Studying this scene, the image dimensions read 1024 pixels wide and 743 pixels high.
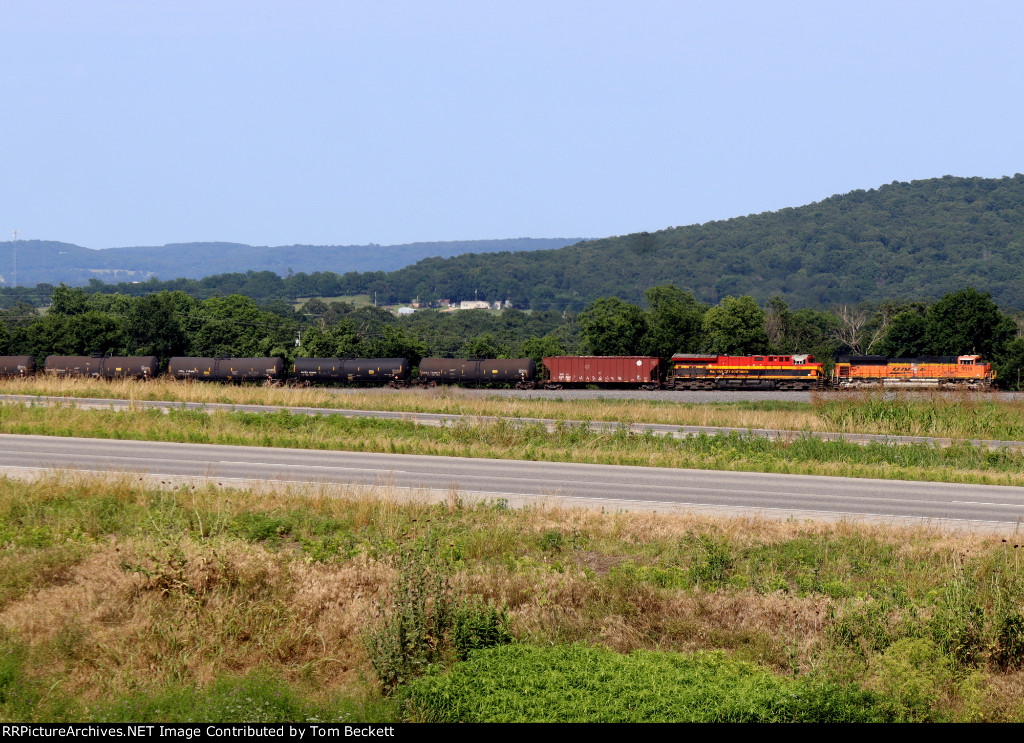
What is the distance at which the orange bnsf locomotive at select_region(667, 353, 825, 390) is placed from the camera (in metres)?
69.2

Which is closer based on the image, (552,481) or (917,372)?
(552,481)

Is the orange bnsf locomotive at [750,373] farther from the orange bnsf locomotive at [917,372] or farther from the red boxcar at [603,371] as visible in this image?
the orange bnsf locomotive at [917,372]

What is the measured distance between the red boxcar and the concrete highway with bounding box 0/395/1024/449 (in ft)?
95.4

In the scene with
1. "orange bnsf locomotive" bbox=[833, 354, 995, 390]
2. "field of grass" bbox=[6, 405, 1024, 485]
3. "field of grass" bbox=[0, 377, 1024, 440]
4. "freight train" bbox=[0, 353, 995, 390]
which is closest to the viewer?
"field of grass" bbox=[6, 405, 1024, 485]

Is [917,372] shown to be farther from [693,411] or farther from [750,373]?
[693,411]

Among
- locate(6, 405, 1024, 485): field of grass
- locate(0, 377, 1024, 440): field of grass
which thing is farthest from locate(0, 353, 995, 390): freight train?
locate(6, 405, 1024, 485): field of grass

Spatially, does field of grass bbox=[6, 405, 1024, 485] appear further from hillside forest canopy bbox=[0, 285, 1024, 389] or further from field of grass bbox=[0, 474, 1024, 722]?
hillside forest canopy bbox=[0, 285, 1024, 389]

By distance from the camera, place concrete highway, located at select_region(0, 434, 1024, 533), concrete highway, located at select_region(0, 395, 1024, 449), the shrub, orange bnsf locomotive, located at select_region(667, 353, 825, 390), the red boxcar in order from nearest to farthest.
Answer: the shrub
concrete highway, located at select_region(0, 434, 1024, 533)
concrete highway, located at select_region(0, 395, 1024, 449)
orange bnsf locomotive, located at select_region(667, 353, 825, 390)
the red boxcar

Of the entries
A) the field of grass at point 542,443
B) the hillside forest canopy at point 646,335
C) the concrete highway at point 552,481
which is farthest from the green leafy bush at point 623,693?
the hillside forest canopy at point 646,335

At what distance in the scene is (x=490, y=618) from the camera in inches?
465

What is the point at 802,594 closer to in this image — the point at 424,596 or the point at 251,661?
the point at 424,596

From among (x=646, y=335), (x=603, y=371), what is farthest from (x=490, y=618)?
(x=646, y=335)

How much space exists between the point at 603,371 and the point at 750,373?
1234 cm

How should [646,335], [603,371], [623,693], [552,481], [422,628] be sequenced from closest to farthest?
[623,693] < [422,628] < [552,481] < [603,371] < [646,335]
